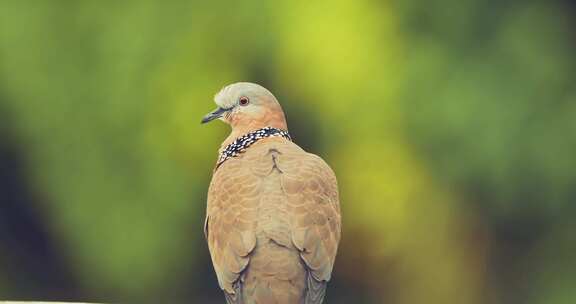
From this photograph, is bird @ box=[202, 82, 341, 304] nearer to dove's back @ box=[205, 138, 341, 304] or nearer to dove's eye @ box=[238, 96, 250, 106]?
dove's back @ box=[205, 138, 341, 304]

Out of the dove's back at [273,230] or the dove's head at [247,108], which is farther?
the dove's head at [247,108]

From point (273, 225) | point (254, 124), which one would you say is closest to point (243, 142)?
point (254, 124)

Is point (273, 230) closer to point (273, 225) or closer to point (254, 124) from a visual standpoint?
point (273, 225)

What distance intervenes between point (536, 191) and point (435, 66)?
63cm

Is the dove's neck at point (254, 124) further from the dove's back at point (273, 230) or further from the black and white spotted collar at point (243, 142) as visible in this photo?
the dove's back at point (273, 230)

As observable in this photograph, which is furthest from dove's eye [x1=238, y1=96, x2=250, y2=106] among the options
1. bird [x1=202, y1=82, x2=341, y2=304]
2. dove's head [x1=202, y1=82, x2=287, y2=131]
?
bird [x1=202, y1=82, x2=341, y2=304]

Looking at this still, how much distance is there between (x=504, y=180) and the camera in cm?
439

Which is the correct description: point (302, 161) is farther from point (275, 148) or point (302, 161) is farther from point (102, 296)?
point (102, 296)

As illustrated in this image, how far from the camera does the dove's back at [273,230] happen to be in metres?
Result: 2.33

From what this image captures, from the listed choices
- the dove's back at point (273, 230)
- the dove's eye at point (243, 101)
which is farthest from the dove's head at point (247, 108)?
the dove's back at point (273, 230)

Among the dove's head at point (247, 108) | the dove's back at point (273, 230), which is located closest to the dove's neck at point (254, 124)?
the dove's head at point (247, 108)

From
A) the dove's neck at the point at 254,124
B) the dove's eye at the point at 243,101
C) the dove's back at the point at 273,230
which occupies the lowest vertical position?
the dove's back at the point at 273,230

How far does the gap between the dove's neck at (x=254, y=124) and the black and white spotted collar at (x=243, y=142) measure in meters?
0.01

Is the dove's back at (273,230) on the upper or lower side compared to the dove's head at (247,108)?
lower
